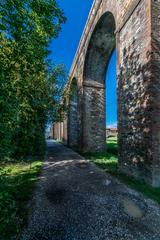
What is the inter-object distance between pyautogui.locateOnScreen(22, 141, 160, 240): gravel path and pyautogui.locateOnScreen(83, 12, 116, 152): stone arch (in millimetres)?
5953

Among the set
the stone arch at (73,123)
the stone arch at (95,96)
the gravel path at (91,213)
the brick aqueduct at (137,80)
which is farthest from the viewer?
the stone arch at (73,123)

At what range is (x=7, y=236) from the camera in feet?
7.19

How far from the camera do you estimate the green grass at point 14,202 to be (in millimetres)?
1858

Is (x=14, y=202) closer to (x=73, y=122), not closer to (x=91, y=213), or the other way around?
(x=91, y=213)

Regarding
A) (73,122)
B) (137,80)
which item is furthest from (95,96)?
(137,80)

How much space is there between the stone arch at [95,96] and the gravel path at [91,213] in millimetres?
5953

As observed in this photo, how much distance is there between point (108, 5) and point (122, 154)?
6461 millimetres

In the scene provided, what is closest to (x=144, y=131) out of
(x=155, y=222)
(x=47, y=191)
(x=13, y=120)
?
(x=155, y=222)

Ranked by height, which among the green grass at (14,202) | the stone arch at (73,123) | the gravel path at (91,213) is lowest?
the gravel path at (91,213)

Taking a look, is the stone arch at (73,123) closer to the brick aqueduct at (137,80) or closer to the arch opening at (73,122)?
the arch opening at (73,122)

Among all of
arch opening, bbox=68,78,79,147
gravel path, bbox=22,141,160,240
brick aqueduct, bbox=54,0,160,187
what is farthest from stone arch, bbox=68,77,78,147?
gravel path, bbox=22,141,160,240

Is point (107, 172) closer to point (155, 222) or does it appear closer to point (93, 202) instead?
point (93, 202)

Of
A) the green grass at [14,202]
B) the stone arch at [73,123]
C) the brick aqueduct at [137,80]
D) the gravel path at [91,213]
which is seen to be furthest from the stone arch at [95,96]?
the gravel path at [91,213]

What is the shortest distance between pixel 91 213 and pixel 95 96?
8.53 meters
